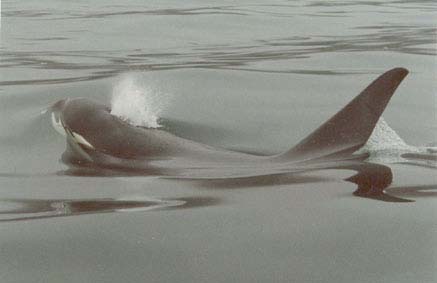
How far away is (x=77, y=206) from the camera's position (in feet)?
15.0

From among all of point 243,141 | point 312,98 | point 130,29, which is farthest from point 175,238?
point 130,29

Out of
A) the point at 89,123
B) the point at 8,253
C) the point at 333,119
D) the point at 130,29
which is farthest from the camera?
the point at 130,29

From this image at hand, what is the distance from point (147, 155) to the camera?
5.71 metres

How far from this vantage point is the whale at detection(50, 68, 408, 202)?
17.4 feet

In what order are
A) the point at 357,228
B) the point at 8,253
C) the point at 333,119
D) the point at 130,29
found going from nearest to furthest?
the point at 8,253
the point at 357,228
the point at 333,119
the point at 130,29

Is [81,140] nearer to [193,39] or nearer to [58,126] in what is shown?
[58,126]

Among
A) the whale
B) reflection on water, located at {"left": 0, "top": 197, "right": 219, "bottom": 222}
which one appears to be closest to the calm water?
reflection on water, located at {"left": 0, "top": 197, "right": 219, "bottom": 222}

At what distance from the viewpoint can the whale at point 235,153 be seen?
5.31 metres

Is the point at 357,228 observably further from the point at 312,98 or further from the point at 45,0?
the point at 45,0

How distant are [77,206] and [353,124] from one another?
1937 millimetres

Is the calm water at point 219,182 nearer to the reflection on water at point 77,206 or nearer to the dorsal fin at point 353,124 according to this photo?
the reflection on water at point 77,206

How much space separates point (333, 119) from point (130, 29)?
11225mm

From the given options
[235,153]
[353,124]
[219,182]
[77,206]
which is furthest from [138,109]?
[77,206]

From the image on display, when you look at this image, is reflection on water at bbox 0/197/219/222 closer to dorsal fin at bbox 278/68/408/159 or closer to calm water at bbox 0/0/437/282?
→ calm water at bbox 0/0/437/282
